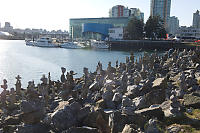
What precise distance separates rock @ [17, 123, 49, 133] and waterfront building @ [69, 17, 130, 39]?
10372 centimetres

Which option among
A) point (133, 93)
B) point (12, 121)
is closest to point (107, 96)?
point (133, 93)

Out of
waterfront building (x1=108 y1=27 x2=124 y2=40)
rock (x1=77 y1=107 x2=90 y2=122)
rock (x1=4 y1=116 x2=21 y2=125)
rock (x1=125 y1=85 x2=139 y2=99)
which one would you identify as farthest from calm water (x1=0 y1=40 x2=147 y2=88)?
waterfront building (x1=108 y1=27 x2=124 y2=40)

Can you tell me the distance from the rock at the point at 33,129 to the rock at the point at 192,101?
6394mm

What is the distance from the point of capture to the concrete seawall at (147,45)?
77.1 m

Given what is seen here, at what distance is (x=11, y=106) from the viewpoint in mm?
14016

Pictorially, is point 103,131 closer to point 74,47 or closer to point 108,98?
point 108,98

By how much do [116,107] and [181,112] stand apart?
3276 millimetres

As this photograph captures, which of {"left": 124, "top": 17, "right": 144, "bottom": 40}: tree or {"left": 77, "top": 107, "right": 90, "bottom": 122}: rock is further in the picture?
{"left": 124, "top": 17, "right": 144, "bottom": 40}: tree

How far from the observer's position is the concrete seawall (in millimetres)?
77062

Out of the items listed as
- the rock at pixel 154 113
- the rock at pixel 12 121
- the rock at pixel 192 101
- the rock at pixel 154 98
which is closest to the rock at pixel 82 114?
the rock at pixel 154 113

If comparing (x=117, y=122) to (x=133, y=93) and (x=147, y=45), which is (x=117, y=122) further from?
(x=147, y=45)

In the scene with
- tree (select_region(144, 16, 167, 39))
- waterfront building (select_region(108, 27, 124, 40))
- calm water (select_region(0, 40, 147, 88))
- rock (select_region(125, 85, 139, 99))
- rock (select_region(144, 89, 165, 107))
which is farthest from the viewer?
waterfront building (select_region(108, 27, 124, 40))

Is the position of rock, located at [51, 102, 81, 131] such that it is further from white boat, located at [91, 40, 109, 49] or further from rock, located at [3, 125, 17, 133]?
white boat, located at [91, 40, 109, 49]

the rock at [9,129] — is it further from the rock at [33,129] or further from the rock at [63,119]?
the rock at [63,119]
